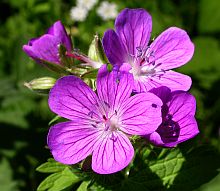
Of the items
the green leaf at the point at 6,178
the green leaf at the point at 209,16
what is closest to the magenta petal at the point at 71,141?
the green leaf at the point at 6,178

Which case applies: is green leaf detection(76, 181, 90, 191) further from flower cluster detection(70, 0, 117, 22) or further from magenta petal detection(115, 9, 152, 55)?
flower cluster detection(70, 0, 117, 22)

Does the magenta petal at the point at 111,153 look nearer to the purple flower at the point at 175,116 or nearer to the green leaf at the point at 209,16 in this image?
the purple flower at the point at 175,116

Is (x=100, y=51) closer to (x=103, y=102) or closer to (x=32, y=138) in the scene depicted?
(x=103, y=102)

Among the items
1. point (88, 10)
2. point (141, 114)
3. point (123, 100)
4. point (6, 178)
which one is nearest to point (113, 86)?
point (123, 100)

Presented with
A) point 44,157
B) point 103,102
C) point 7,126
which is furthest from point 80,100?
point 7,126

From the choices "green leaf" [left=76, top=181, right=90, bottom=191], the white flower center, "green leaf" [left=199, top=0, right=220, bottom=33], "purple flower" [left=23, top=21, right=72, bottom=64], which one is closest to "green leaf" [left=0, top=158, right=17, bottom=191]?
"green leaf" [left=76, top=181, right=90, bottom=191]

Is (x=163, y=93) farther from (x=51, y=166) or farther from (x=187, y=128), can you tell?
(x=51, y=166)
